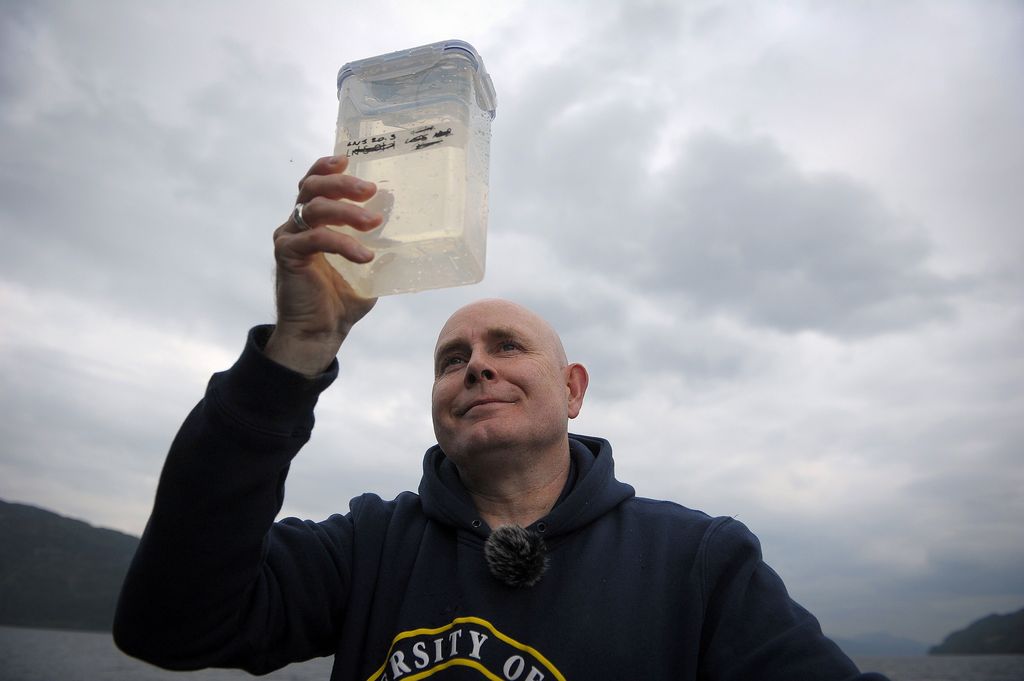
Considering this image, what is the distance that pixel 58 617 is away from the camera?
→ 475ft

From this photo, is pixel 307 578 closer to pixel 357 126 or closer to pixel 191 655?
pixel 191 655

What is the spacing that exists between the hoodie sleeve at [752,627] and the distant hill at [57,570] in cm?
16400

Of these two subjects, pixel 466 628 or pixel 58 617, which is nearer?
pixel 466 628

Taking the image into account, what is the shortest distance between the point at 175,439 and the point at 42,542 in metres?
185

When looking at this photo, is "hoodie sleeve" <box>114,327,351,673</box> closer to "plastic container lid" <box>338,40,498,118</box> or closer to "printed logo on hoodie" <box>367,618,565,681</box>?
"printed logo on hoodie" <box>367,618,565,681</box>

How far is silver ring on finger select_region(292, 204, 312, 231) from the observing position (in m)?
2.07

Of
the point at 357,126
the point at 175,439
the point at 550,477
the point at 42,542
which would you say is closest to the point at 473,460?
the point at 550,477

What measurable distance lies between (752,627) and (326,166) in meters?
2.40

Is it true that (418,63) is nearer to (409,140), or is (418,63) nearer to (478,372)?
(409,140)

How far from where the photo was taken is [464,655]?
251cm

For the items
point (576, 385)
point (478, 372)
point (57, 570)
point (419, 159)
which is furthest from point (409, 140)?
point (57, 570)

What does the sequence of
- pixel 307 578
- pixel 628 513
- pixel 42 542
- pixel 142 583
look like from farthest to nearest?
pixel 42 542 → pixel 628 513 → pixel 307 578 → pixel 142 583

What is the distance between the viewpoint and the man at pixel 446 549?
213 cm

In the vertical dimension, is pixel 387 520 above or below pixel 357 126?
below
